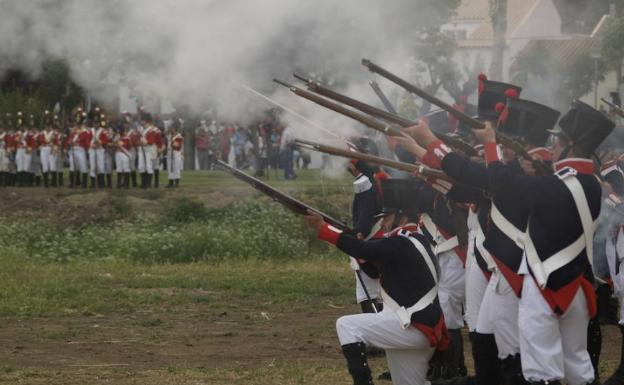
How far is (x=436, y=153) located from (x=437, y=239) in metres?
3.38

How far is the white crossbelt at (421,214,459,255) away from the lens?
38.4 feet

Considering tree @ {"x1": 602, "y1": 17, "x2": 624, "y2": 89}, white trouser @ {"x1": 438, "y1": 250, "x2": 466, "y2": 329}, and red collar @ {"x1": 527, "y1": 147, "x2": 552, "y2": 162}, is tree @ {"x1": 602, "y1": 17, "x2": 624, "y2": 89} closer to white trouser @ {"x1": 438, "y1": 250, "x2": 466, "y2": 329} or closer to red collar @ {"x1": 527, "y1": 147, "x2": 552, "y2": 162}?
white trouser @ {"x1": 438, "y1": 250, "x2": 466, "y2": 329}

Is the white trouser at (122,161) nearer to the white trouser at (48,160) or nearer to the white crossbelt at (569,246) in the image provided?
the white trouser at (48,160)

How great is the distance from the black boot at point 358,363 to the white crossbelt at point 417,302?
358mm

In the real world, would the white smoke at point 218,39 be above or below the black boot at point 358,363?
above

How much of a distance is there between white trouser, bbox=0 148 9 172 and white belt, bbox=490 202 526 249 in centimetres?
2991

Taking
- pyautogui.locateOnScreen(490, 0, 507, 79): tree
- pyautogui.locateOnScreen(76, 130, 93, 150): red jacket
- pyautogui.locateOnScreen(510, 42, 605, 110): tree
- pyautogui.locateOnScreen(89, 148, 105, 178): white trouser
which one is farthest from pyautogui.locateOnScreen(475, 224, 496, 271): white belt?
pyautogui.locateOnScreen(510, 42, 605, 110): tree

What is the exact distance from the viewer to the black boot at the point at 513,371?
28.8 ft

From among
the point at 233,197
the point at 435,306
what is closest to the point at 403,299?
the point at 435,306

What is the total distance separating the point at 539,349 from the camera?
8109 millimetres

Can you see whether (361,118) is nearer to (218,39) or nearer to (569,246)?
(569,246)

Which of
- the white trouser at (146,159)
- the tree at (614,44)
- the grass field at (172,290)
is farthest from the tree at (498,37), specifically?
the tree at (614,44)

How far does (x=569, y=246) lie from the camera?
8281mm

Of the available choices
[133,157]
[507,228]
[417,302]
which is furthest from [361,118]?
[133,157]
